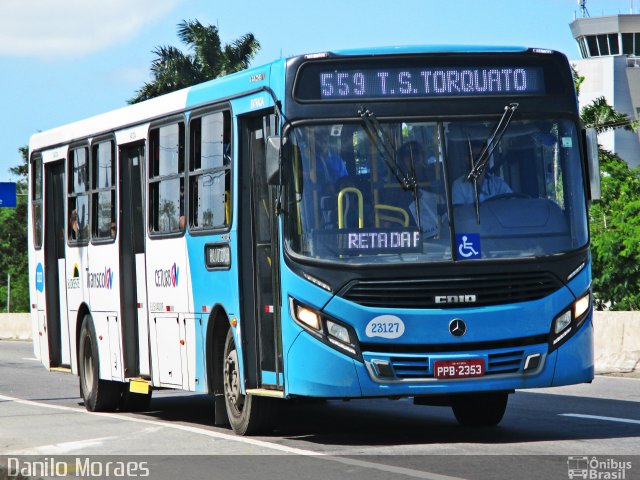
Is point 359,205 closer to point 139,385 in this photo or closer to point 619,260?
point 139,385

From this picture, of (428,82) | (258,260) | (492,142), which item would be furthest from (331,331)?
(428,82)

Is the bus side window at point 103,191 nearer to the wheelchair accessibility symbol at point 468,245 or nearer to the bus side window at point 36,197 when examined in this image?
the bus side window at point 36,197

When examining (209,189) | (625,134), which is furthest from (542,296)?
(625,134)

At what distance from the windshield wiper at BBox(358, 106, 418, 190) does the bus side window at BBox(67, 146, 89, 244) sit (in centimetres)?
687

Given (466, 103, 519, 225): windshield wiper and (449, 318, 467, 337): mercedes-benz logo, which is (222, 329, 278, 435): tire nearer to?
(449, 318, 467, 337): mercedes-benz logo

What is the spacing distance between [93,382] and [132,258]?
2129 mm

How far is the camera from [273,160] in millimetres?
11680

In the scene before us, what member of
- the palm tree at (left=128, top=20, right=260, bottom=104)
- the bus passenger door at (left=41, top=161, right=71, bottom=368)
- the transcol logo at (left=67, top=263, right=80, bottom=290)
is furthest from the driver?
the palm tree at (left=128, top=20, right=260, bottom=104)

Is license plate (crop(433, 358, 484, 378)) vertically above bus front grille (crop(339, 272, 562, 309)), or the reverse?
bus front grille (crop(339, 272, 562, 309))

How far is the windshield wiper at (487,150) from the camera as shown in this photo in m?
11.7

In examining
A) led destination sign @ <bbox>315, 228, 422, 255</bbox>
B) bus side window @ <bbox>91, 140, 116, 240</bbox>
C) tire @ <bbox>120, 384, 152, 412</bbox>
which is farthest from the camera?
tire @ <bbox>120, 384, 152, 412</bbox>

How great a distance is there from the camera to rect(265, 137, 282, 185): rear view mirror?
459 inches

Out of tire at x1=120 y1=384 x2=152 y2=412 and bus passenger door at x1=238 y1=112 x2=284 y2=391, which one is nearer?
bus passenger door at x1=238 y1=112 x2=284 y2=391

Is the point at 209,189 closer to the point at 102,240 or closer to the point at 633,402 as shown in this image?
the point at 102,240
